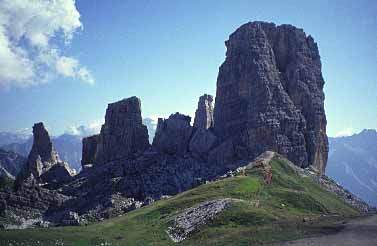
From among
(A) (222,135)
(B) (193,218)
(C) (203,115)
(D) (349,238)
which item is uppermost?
(C) (203,115)

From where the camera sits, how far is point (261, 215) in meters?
77.6

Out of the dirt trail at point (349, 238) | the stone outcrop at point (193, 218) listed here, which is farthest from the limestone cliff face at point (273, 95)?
the dirt trail at point (349, 238)

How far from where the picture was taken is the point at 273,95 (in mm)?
165875

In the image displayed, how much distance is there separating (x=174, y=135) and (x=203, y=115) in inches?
783

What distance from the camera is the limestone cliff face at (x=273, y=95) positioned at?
161000 millimetres

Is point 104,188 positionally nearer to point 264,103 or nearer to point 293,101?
point 264,103

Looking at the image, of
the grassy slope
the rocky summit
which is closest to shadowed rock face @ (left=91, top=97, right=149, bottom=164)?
the rocky summit

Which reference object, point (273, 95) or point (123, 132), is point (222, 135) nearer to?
point (273, 95)

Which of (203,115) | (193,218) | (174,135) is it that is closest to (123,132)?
(174,135)

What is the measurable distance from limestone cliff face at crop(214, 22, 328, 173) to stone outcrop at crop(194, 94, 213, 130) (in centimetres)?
1116

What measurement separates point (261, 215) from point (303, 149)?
90178mm

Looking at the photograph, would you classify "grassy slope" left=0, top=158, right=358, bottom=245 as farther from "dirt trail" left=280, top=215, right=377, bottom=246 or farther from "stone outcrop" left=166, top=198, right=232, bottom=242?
"dirt trail" left=280, top=215, right=377, bottom=246

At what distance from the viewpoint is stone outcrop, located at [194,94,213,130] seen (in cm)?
19075

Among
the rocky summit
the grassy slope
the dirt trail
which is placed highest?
the rocky summit
